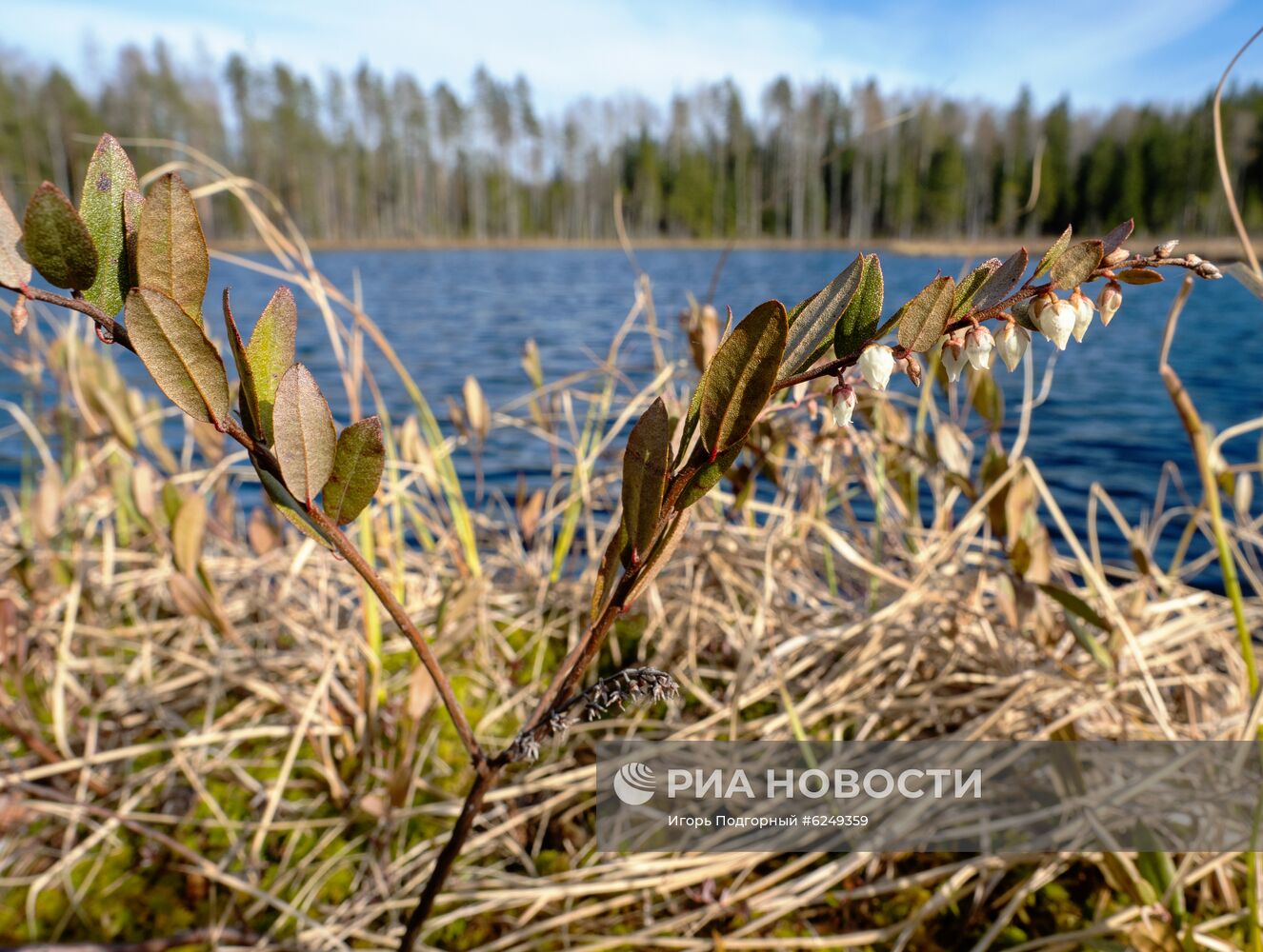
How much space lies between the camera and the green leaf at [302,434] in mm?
346

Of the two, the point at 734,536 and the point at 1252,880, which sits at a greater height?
the point at 734,536

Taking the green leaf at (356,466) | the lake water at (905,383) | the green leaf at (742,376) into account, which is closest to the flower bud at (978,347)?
the green leaf at (742,376)

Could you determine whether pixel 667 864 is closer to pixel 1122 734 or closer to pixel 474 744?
pixel 474 744

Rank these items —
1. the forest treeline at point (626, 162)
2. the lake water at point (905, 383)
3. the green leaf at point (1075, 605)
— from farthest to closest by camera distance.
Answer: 1. the forest treeline at point (626, 162)
2. the lake water at point (905, 383)
3. the green leaf at point (1075, 605)

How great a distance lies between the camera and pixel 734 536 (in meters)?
1.20

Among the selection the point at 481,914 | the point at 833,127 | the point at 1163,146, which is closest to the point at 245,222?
the point at 833,127

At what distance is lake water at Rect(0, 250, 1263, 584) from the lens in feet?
12.4

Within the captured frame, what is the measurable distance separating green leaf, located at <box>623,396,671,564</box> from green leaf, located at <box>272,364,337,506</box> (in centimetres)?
13

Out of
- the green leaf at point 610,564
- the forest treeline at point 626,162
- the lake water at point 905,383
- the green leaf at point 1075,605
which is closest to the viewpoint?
the green leaf at point 610,564

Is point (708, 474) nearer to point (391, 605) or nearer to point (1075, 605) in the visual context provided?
point (391, 605)

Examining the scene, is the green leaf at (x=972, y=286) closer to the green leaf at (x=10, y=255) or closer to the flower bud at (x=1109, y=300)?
the flower bud at (x=1109, y=300)

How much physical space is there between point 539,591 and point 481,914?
0.57 meters

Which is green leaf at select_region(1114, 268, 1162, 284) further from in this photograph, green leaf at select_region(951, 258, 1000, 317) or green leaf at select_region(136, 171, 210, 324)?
green leaf at select_region(136, 171, 210, 324)

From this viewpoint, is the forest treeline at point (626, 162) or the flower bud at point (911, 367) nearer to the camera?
the flower bud at point (911, 367)
